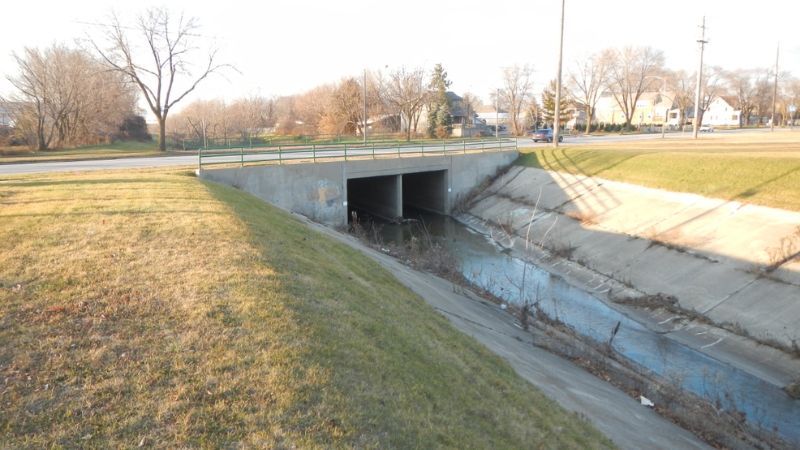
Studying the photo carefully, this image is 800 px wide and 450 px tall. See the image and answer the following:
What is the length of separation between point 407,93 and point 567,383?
6669 cm

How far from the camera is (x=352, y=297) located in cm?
918

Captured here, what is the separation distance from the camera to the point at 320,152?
35438 mm

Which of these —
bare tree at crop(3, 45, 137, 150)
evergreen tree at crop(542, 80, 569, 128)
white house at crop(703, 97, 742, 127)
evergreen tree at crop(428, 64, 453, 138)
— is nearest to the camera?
bare tree at crop(3, 45, 137, 150)

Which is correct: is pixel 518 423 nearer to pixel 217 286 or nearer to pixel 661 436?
pixel 661 436

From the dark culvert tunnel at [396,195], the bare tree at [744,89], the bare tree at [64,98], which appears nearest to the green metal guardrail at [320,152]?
the dark culvert tunnel at [396,195]

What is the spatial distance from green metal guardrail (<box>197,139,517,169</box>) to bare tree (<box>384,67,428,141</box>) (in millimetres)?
28117

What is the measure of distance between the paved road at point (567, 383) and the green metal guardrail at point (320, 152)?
15.4 meters

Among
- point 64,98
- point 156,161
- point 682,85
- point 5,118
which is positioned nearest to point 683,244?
point 156,161

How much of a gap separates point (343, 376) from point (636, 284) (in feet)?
51.2

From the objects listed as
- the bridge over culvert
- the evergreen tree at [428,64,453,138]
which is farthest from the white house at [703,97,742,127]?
the bridge over culvert

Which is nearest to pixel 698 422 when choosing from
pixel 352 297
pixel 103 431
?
pixel 352 297

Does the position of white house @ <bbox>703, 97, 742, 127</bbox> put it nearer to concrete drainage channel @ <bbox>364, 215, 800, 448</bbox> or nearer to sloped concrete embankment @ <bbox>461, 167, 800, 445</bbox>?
sloped concrete embankment @ <bbox>461, 167, 800, 445</bbox>

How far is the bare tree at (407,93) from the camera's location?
237 ft

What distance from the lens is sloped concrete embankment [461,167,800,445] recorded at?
1281cm
